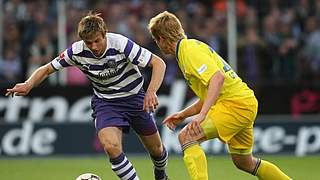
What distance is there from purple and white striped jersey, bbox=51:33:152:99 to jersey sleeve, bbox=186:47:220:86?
2.88 ft

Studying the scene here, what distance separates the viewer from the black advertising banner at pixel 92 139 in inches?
584

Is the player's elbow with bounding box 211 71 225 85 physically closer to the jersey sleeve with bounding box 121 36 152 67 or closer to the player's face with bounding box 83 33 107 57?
the jersey sleeve with bounding box 121 36 152 67

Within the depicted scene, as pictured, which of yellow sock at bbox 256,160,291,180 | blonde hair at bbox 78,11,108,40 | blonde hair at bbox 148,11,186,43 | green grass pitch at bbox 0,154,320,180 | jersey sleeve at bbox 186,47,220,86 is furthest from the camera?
green grass pitch at bbox 0,154,320,180

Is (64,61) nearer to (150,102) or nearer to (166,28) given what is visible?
(150,102)

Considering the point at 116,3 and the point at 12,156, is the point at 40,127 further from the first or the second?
the point at 116,3

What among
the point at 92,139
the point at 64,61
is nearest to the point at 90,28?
the point at 64,61

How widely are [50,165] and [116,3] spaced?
4.65m

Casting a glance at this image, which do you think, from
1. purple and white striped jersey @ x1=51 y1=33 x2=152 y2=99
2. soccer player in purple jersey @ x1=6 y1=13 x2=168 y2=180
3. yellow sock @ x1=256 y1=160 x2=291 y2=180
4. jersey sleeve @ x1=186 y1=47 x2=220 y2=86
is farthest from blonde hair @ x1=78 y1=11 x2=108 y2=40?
yellow sock @ x1=256 y1=160 x2=291 y2=180

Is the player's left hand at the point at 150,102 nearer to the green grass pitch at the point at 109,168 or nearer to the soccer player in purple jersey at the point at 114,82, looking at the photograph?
the soccer player in purple jersey at the point at 114,82

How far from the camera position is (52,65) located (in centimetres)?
893

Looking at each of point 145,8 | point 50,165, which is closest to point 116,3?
point 145,8

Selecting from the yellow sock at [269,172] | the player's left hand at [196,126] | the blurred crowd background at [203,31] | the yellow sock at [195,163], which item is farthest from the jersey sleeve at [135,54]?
the blurred crowd background at [203,31]

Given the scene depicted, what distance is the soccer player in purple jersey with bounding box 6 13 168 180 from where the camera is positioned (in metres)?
8.39

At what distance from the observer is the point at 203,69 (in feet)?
25.9
